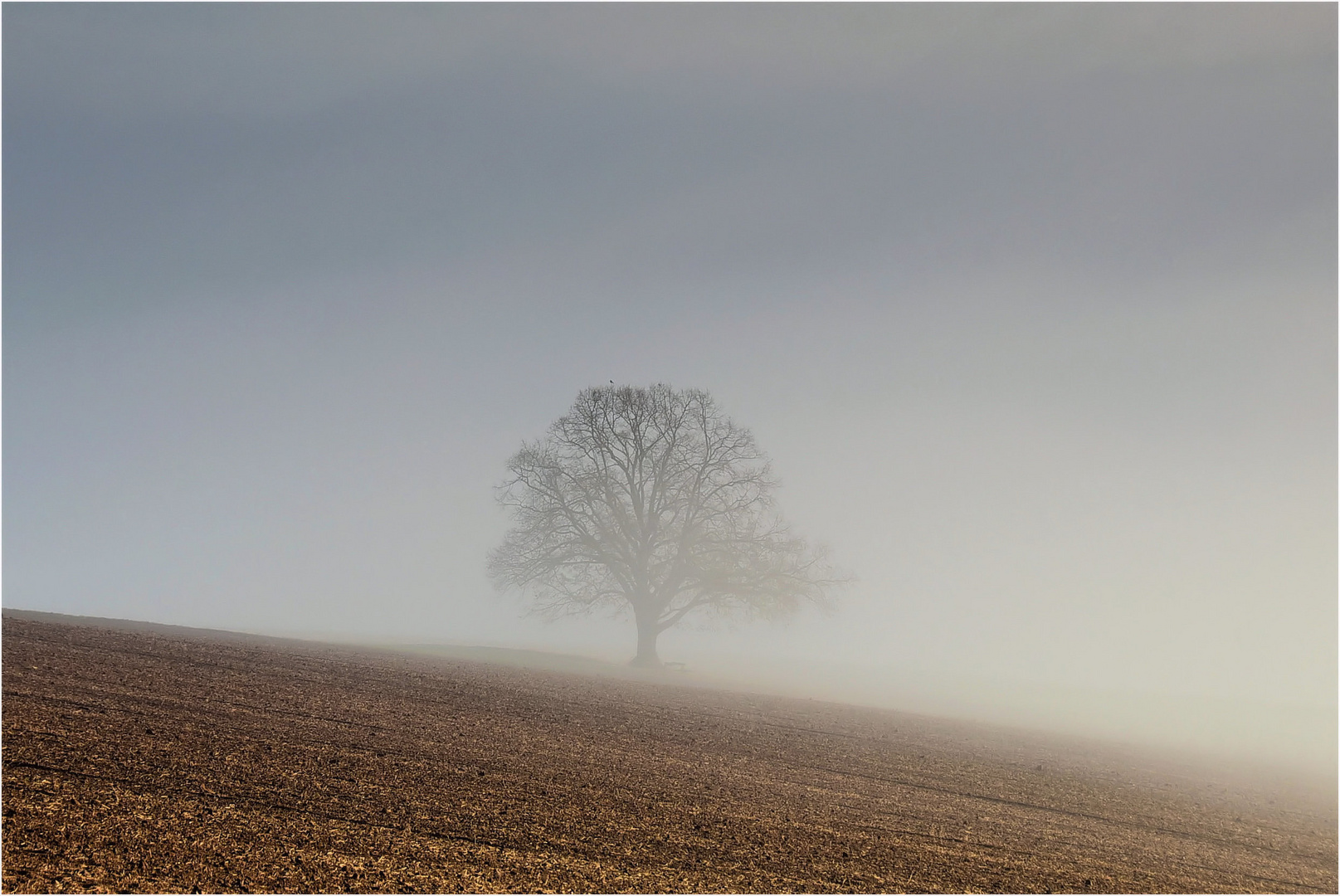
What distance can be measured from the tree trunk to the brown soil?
21.4 meters

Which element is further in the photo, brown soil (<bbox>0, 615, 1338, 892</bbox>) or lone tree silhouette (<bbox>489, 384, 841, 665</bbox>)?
lone tree silhouette (<bbox>489, 384, 841, 665</bbox>)

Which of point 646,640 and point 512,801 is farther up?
point 646,640

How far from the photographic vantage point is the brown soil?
20.4 feet

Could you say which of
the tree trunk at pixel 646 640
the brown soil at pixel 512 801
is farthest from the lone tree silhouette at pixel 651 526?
the brown soil at pixel 512 801

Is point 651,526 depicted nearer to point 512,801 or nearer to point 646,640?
point 646,640

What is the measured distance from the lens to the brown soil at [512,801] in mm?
6230

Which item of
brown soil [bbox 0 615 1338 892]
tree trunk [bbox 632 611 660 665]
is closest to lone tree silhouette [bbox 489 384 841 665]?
tree trunk [bbox 632 611 660 665]

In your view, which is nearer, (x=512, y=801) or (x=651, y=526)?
(x=512, y=801)

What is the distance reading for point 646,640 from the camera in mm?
37688

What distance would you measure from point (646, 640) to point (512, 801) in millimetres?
30048

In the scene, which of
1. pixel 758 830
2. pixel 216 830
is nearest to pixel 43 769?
pixel 216 830

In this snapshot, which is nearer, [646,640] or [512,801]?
[512,801]

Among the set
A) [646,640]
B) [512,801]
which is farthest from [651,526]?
[512,801]

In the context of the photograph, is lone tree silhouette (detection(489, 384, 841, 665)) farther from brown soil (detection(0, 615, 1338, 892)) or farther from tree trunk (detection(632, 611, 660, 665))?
brown soil (detection(0, 615, 1338, 892))
